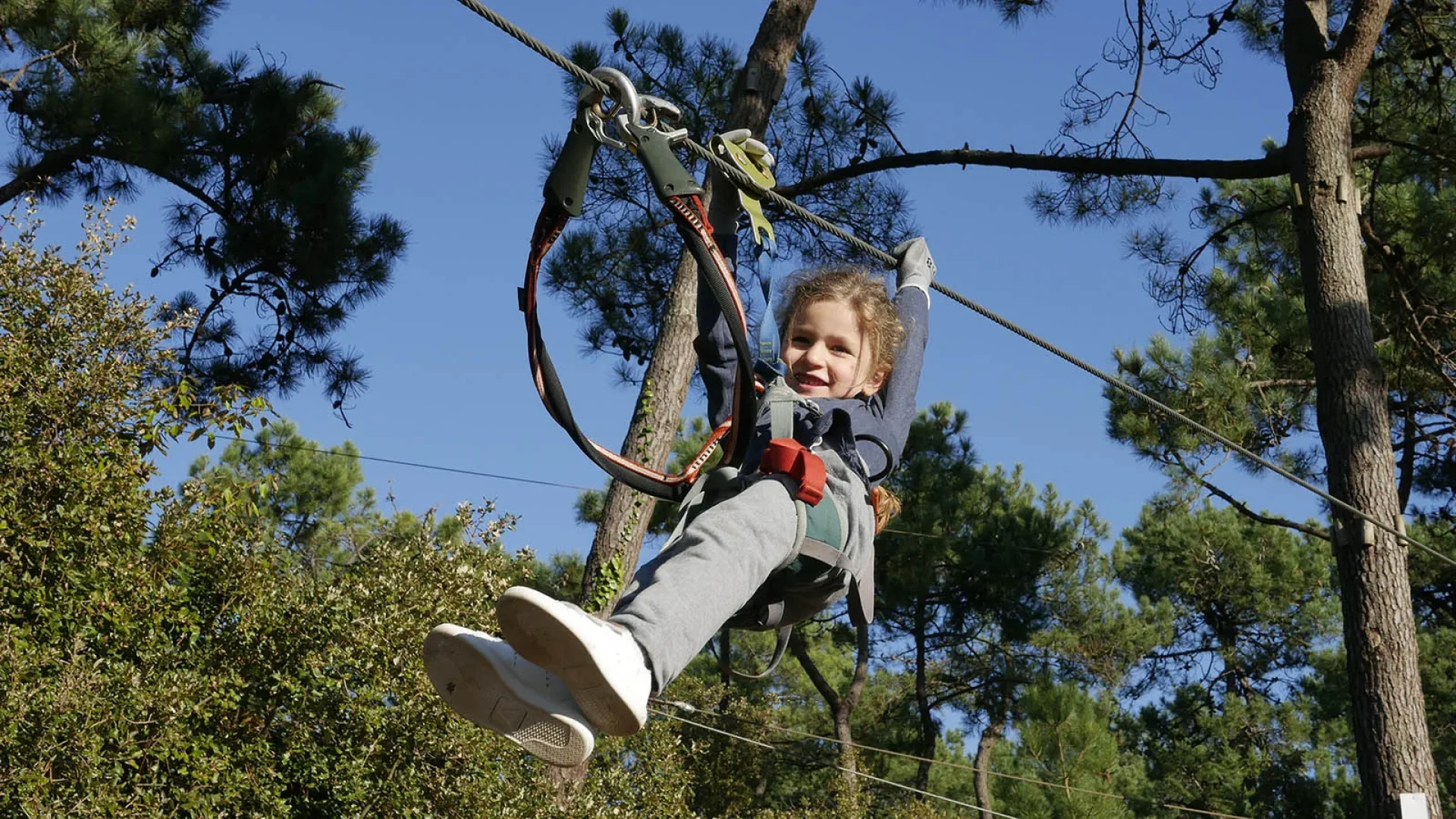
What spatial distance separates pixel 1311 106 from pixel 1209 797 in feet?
35.4

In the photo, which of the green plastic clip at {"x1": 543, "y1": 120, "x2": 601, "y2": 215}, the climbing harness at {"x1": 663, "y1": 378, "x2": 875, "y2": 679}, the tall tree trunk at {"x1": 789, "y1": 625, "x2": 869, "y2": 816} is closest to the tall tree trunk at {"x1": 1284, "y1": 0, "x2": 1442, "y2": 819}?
the climbing harness at {"x1": 663, "y1": 378, "x2": 875, "y2": 679}

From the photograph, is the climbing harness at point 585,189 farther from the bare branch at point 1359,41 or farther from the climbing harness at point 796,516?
the bare branch at point 1359,41

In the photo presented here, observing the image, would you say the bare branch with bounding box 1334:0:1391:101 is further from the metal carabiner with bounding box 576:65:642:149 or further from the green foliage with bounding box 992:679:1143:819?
the green foliage with bounding box 992:679:1143:819

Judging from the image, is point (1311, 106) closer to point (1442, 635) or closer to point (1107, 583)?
point (1442, 635)

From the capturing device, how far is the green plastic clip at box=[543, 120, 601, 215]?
7.83 ft

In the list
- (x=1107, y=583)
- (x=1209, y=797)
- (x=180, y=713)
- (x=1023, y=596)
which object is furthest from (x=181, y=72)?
(x=1209, y=797)

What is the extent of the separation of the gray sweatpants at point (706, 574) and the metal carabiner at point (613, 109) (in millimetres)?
668

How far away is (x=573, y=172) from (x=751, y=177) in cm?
44

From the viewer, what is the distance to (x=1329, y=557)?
49.2 ft

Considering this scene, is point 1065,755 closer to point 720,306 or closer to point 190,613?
point 190,613

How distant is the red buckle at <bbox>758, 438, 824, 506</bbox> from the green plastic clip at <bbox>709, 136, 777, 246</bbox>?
484 mm

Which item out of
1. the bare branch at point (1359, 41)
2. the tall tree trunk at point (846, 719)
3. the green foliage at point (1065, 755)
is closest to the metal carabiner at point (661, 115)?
the bare branch at point (1359, 41)

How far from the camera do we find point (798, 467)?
2377 millimetres

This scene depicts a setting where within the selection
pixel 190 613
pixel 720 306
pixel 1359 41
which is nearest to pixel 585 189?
pixel 720 306
